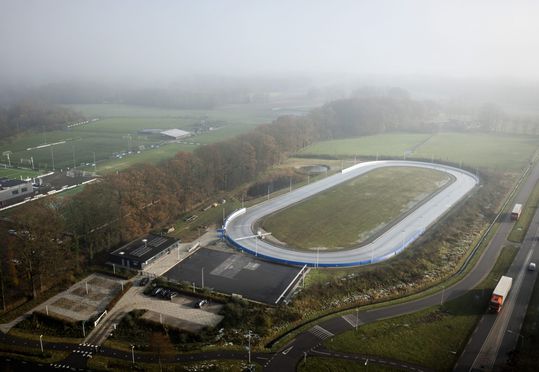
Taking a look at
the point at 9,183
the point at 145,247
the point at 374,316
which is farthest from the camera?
the point at 9,183

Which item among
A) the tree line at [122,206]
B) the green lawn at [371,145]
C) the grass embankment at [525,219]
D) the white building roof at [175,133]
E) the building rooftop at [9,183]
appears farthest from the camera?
the white building roof at [175,133]

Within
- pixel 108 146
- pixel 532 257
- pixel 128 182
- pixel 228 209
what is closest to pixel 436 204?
pixel 532 257

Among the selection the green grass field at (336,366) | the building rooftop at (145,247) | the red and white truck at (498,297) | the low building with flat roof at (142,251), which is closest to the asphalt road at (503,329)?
the red and white truck at (498,297)

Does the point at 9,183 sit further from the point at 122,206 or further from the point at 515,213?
the point at 515,213

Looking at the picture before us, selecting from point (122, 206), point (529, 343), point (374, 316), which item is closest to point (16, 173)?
point (122, 206)

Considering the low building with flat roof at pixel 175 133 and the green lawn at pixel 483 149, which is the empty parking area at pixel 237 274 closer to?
the green lawn at pixel 483 149

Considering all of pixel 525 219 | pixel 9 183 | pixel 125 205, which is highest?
pixel 125 205

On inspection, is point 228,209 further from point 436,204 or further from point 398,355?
point 398,355
